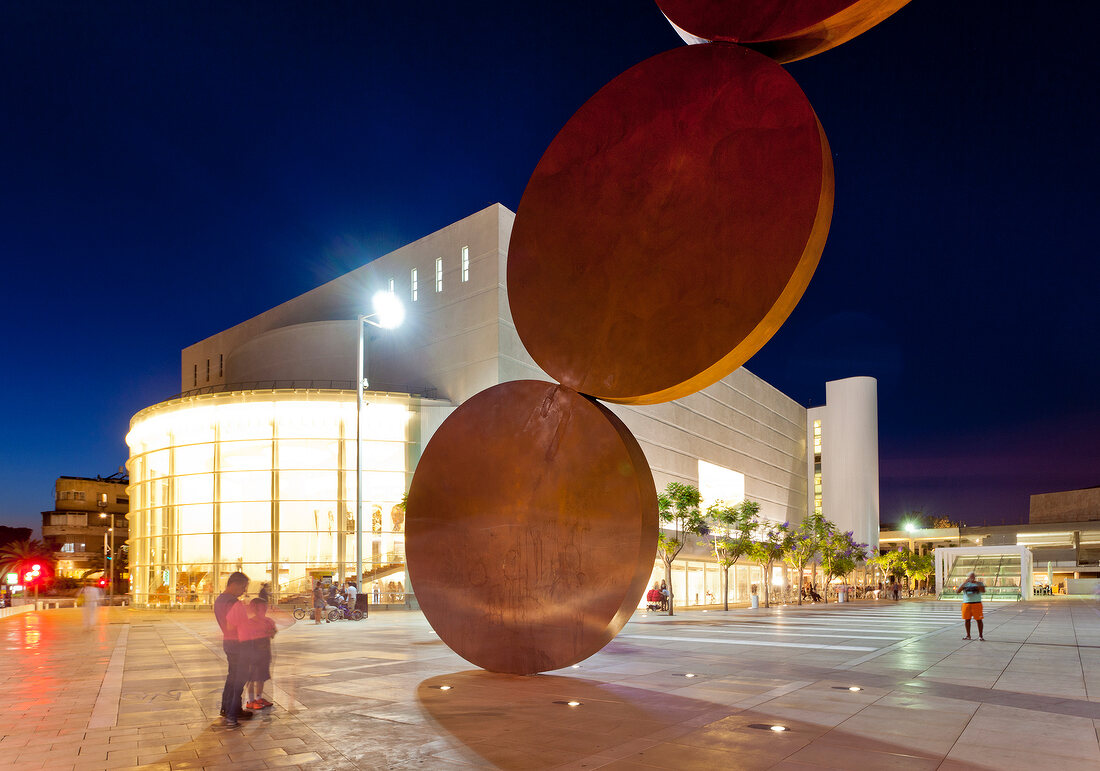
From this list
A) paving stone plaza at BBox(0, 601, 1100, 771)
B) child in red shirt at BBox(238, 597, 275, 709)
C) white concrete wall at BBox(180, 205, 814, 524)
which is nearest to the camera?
paving stone plaza at BBox(0, 601, 1100, 771)

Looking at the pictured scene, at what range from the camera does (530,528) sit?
10586mm

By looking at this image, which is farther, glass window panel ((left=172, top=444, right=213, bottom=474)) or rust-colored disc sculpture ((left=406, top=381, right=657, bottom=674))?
glass window panel ((left=172, top=444, right=213, bottom=474))

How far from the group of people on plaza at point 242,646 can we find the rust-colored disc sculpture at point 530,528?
2602 millimetres

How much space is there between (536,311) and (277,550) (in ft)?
117

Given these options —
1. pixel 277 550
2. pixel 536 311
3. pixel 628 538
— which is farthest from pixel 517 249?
pixel 277 550

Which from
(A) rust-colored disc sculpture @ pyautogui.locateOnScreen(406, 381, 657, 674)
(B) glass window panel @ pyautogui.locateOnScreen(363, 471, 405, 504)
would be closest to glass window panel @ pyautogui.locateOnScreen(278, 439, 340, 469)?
(B) glass window panel @ pyautogui.locateOnScreen(363, 471, 405, 504)

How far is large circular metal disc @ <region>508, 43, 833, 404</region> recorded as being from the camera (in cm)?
848

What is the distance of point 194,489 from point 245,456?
13.0 ft

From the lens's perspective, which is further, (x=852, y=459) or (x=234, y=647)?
(x=852, y=459)

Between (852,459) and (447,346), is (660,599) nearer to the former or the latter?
(447,346)

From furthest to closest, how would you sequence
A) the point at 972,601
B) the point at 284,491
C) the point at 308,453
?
the point at 308,453
the point at 284,491
the point at 972,601

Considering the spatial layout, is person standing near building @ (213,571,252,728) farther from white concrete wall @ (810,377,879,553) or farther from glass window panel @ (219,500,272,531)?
white concrete wall @ (810,377,879,553)

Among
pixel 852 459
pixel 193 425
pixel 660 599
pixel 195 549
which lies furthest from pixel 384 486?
pixel 852 459

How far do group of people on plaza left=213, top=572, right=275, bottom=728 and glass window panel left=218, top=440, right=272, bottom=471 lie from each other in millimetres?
35273
